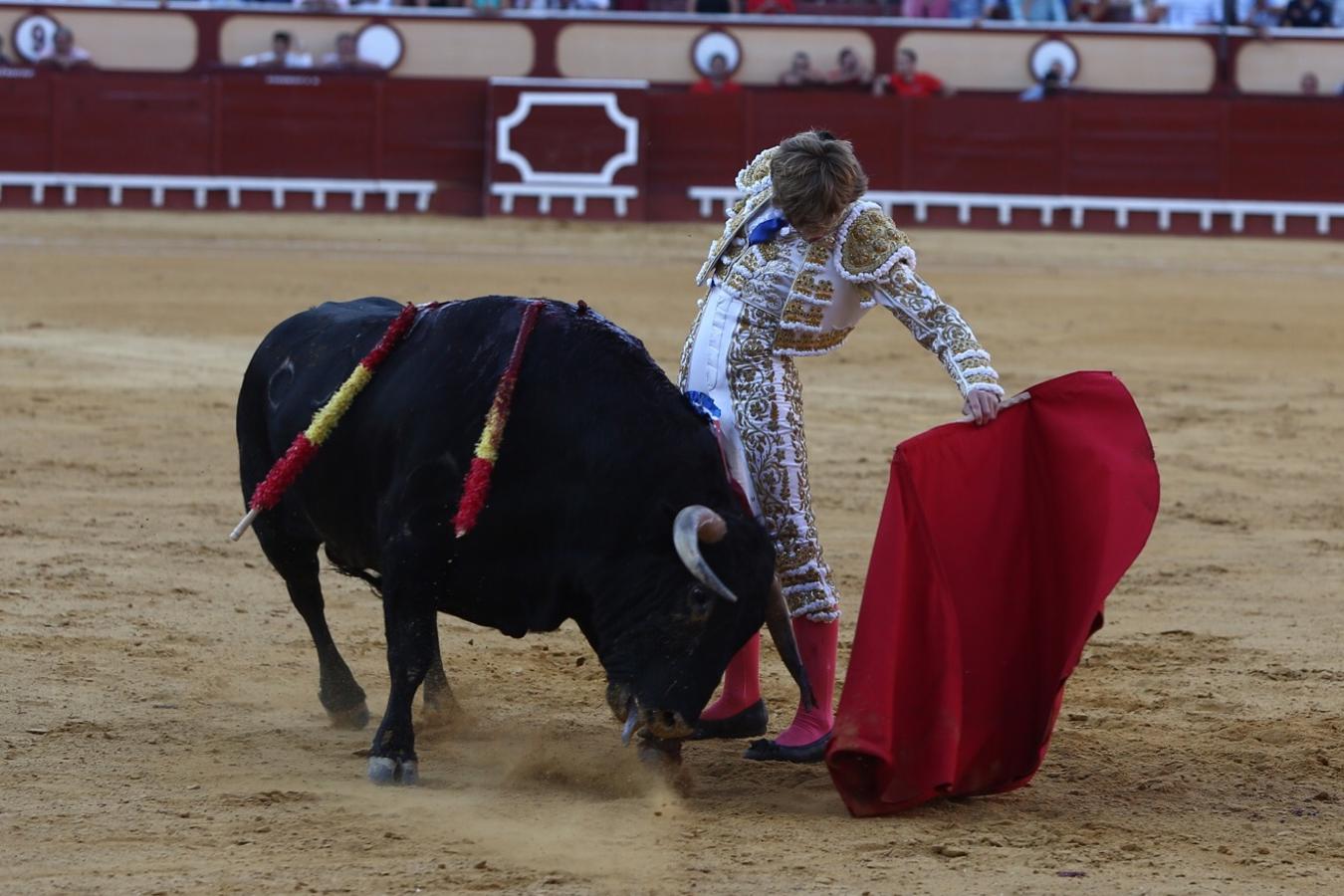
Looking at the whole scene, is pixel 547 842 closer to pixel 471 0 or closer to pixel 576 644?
pixel 576 644

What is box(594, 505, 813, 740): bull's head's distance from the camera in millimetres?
3174

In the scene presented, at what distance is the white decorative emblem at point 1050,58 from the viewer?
14.6 m

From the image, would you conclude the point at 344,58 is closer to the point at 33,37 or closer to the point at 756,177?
the point at 33,37

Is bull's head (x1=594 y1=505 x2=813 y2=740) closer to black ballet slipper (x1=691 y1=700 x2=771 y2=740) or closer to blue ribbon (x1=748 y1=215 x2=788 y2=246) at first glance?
black ballet slipper (x1=691 y1=700 x2=771 y2=740)

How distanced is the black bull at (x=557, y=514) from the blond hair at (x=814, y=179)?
372 mm

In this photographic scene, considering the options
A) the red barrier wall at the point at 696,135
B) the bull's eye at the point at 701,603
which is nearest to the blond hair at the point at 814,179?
the bull's eye at the point at 701,603

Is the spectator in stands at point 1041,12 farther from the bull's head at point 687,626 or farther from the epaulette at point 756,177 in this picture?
the bull's head at point 687,626

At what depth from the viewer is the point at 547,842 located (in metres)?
2.99

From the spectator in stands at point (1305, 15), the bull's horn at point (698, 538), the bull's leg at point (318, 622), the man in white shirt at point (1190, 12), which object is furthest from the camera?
the man in white shirt at point (1190, 12)

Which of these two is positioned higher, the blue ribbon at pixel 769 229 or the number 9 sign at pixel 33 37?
the number 9 sign at pixel 33 37

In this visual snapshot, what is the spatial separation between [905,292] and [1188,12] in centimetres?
1300

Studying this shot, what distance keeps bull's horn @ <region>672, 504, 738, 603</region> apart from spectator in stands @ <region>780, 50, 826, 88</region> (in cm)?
1148

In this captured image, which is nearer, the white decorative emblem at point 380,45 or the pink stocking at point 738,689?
the pink stocking at point 738,689

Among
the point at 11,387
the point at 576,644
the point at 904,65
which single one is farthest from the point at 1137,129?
the point at 576,644
